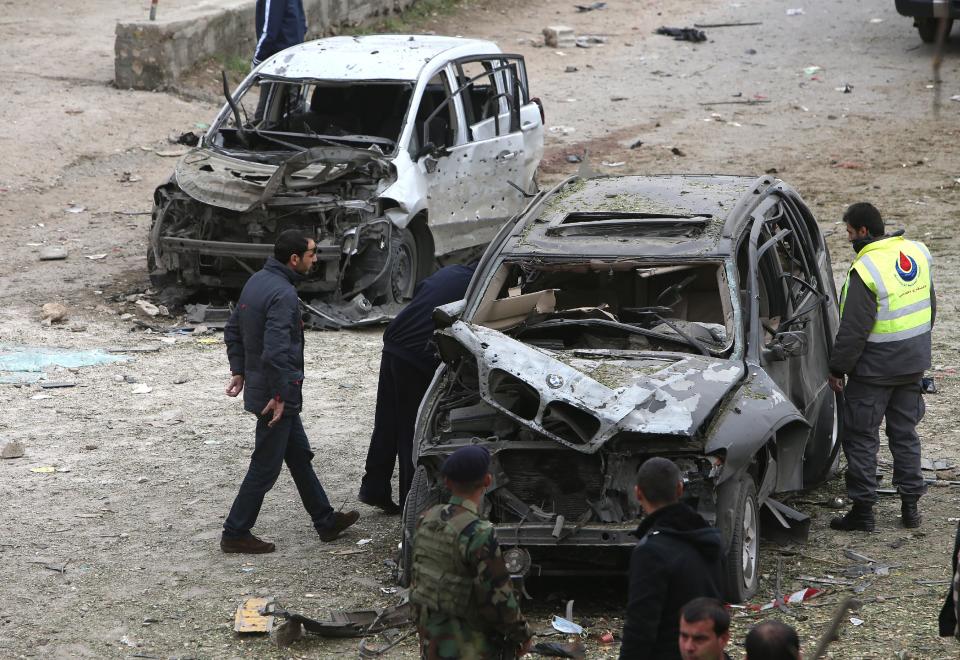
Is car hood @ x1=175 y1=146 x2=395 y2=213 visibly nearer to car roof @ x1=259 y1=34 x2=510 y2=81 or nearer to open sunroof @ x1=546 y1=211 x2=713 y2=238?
car roof @ x1=259 y1=34 x2=510 y2=81

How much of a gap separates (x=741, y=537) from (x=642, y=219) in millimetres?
1999

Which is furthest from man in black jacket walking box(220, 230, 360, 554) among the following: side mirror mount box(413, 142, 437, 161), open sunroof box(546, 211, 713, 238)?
side mirror mount box(413, 142, 437, 161)

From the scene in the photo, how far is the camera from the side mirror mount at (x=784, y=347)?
22.0 feet

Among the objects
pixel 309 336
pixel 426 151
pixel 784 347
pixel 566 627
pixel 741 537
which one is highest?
pixel 784 347

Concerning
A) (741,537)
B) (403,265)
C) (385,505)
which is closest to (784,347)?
(741,537)

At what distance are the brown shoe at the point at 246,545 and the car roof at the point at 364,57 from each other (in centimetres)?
595

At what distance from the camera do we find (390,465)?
765 cm

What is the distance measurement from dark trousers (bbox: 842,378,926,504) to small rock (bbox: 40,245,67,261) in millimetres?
8695

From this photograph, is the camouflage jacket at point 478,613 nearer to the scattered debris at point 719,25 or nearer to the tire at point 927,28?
the tire at point 927,28

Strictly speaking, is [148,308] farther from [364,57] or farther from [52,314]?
[364,57]

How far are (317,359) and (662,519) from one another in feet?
22.1

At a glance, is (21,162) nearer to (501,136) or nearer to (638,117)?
(501,136)

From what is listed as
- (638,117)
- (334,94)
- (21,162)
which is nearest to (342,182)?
(334,94)

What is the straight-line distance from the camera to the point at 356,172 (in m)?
11.5
